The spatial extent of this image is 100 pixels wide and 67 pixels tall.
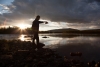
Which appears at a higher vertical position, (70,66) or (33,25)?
(33,25)

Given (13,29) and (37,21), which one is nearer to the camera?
(37,21)

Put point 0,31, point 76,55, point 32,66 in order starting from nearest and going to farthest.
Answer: point 32,66
point 76,55
point 0,31

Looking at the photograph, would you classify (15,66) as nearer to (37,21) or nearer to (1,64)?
(1,64)

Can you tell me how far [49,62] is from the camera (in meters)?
10.8

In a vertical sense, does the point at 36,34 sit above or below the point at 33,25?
below

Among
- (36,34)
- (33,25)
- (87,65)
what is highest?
(33,25)

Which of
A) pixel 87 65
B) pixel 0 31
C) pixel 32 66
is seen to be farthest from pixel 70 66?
pixel 0 31

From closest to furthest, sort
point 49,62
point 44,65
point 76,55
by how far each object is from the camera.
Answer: point 44,65 < point 49,62 < point 76,55

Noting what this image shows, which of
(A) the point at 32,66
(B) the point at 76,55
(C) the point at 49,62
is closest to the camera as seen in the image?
(A) the point at 32,66

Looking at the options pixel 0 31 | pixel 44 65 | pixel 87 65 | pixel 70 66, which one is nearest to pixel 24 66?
pixel 44 65

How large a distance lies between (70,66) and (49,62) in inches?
80.0

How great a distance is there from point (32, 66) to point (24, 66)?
0.62 meters

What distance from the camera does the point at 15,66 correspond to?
930 centimetres

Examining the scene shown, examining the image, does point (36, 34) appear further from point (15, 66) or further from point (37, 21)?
point (15, 66)
